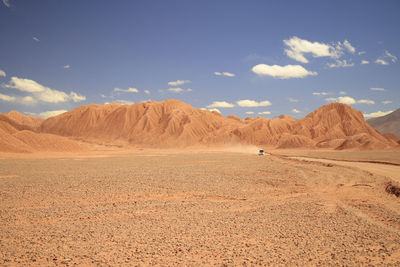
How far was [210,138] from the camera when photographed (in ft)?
348

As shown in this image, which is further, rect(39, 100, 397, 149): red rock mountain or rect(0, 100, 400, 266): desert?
rect(39, 100, 397, 149): red rock mountain

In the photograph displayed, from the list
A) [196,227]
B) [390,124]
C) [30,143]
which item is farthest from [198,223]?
[390,124]

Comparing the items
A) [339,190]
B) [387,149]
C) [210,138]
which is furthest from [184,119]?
[339,190]

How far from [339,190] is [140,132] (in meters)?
101

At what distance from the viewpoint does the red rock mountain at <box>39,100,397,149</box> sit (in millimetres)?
102812

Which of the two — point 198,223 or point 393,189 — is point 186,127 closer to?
point 393,189

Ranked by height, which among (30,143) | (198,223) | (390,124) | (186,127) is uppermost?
(390,124)

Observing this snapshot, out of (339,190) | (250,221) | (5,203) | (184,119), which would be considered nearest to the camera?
(250,221)

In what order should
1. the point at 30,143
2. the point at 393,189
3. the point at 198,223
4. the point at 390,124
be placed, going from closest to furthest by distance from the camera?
the point at 198,223, the point at 393,189, the point at 30,143, the point at 390,124

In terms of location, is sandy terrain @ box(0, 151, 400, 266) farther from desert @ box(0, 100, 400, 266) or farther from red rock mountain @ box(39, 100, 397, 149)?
red rock mountain @ box(39, 100, 397, 149)

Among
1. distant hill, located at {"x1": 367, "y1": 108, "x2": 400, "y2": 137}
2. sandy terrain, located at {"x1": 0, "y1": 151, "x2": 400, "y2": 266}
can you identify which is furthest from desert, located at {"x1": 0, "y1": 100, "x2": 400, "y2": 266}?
distant hill, located at {"x1": 367, "y1": 108, "x2": 400, "y2": 137}

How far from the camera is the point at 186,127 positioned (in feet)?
354

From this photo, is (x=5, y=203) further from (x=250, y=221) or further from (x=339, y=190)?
(x=339, y=190)

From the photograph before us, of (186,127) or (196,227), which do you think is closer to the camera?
(196,227)
